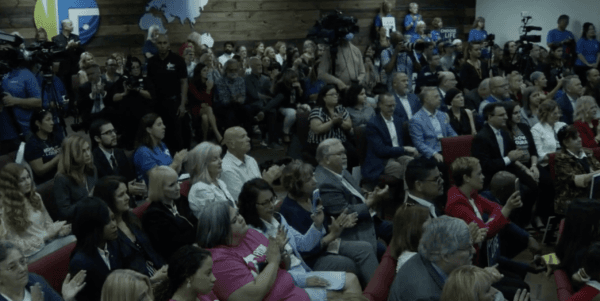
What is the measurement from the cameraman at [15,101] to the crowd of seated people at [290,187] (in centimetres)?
1

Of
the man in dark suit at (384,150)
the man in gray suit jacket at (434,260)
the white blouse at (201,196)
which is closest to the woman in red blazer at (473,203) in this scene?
the man in gray suit jacket at (434,260)

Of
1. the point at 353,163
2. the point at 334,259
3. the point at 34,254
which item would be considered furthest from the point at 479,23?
the point at 34,254

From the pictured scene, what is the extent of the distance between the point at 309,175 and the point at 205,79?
3.89 m

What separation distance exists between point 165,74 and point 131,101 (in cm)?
46

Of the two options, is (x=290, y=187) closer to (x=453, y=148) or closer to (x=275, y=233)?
(x=275, y=233)

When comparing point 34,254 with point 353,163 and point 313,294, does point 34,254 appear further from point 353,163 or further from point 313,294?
point 353,163

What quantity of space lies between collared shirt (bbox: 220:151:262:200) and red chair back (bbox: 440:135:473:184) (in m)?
1.49

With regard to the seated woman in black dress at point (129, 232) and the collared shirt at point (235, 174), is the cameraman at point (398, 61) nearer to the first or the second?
the collared shirt at point (235, 174)

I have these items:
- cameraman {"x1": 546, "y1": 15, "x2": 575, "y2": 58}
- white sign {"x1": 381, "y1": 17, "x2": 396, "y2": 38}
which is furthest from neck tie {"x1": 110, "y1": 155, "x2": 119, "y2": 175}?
cameraman {"x1": 546, "y1": 15, "x2": 575, "y2": 58}

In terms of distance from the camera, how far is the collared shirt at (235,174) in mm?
4289

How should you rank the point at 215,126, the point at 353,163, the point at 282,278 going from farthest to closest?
1. the point at 215,126
2. the point at 353,163
3. the point at 282,278

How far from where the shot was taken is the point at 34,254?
122 inches

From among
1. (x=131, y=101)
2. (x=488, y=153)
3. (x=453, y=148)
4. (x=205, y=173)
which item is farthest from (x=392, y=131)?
(x=131, y=101)

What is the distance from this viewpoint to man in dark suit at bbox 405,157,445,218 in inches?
144
